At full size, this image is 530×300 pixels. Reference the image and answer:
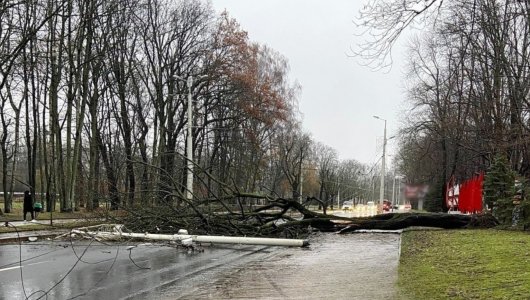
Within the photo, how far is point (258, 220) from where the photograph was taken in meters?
18.5

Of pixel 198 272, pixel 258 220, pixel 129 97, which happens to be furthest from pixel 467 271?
pixel 129 97

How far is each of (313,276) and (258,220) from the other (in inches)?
358

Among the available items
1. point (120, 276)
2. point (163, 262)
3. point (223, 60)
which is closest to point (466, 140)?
point (223, 60)

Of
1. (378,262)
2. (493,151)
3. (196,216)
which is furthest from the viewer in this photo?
(493,151)

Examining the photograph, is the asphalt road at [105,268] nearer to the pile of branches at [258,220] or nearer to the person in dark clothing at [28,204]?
the pile of branches at [258,220]

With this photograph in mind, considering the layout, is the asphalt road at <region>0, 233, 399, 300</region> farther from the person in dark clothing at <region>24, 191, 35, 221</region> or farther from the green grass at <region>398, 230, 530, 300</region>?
the person in dark clothing at <region>24, 191, 35, 221</region>

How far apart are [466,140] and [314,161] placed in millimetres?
59931

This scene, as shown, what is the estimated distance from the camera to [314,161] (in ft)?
299

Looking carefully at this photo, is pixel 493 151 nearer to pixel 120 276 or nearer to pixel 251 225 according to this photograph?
pixel 251 225

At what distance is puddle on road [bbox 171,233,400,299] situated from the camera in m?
7.64

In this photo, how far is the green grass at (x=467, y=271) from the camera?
6.33 m

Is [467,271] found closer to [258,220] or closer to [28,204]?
[258,220]

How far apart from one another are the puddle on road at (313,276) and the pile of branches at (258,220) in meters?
2.84

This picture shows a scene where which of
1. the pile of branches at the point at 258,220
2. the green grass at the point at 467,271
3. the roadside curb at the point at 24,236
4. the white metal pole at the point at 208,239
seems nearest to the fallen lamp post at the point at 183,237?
the white metal pole at the point at 208,239
